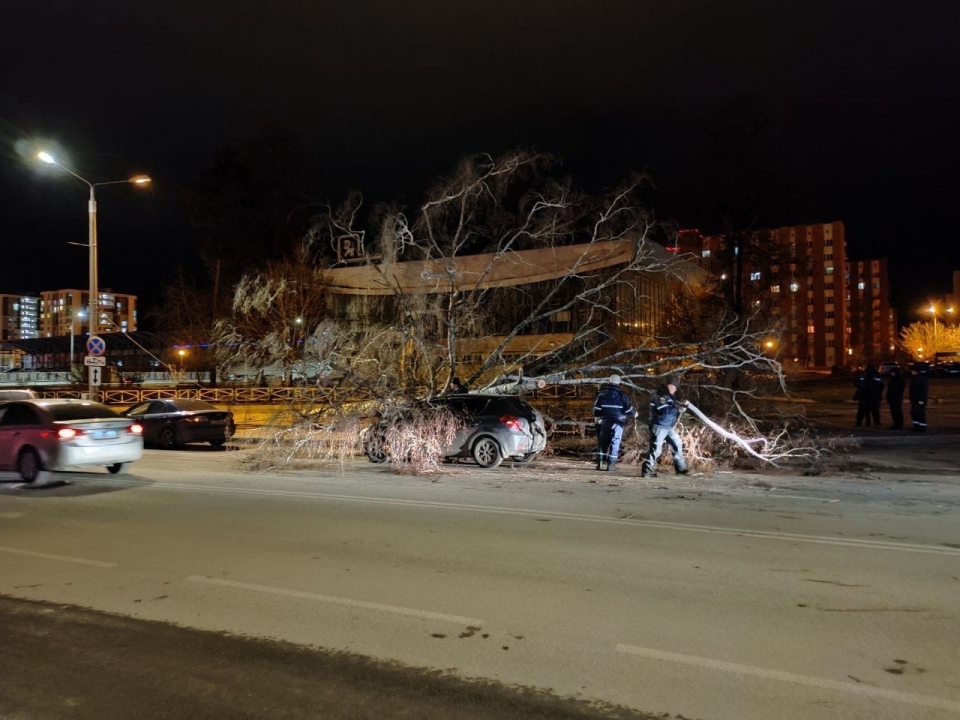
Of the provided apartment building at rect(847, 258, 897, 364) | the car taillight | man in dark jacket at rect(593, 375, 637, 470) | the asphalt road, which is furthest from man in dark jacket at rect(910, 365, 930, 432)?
apartment building at rect(847, 258, 897, 364)

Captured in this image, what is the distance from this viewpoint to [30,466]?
11.7 meters

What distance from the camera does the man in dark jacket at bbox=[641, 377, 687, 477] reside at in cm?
1217

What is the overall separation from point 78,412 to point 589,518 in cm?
906

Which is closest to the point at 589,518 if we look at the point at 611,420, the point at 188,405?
the point at 611,420

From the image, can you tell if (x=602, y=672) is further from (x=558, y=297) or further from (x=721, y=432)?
(x=558, y=297)

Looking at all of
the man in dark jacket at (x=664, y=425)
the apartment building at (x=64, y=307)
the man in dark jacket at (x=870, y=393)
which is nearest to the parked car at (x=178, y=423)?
the man in dark jacket at (x=664, y=425)

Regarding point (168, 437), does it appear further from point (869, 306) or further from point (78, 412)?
point (869, 306)

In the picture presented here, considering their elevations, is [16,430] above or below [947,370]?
below

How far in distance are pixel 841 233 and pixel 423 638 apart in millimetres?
138813

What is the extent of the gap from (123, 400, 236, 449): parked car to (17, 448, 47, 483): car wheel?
6421 mm

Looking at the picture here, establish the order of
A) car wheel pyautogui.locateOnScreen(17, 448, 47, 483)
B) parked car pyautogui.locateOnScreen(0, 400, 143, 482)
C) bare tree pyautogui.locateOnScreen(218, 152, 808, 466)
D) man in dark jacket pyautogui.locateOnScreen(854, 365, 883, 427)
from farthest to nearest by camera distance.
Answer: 1. man in dark jacket pyautogui.locateOnScreen(854, 365, 883, 427)
2. bare tree pyautogui.locateOnScreen(218, 152, 808, 466)
3. car wheel pyautogui.locateOnScreen(17, 448, 47, 483)
4. parked car pyautogui.locateOnScreen(0, 400, 143, 482)

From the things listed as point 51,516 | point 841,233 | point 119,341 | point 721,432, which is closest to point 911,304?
point 841,233

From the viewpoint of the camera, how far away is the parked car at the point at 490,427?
13.3 m

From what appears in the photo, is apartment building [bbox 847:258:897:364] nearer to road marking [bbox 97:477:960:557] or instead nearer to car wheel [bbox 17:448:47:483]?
road marking [bbox 97:477:960:557]
